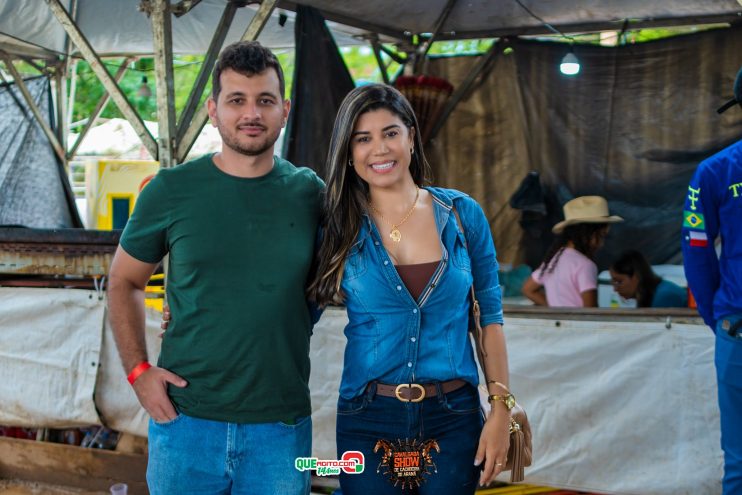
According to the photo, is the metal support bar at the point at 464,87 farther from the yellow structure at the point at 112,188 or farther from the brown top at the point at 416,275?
the brown top at the point at 416,275

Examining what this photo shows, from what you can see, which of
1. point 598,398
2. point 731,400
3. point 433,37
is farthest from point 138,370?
point 433,37

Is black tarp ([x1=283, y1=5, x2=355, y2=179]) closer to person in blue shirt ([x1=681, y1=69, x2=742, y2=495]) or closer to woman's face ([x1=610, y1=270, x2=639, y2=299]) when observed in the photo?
woman's face ([x1=610, y1=270, x2=639, y2=299])

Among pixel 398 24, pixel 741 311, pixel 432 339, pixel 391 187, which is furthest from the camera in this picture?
pixel 398 24

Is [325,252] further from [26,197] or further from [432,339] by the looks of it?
[26,197]

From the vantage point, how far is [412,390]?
7.27ft

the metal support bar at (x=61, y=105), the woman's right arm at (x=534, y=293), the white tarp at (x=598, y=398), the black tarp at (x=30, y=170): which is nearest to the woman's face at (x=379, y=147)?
the white tarp at (x=598, y=398)

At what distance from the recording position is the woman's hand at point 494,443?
2246 millimetres

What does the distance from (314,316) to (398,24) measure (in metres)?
4.79

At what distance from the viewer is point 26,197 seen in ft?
26.6

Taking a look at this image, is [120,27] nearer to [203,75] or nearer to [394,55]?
[394,55]

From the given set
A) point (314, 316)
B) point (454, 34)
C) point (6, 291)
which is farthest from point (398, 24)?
point (314, 316)

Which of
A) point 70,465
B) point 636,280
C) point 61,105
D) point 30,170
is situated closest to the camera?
point 70,465

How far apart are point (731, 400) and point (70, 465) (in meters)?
3.75

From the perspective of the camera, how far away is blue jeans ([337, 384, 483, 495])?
2223 millimetres
